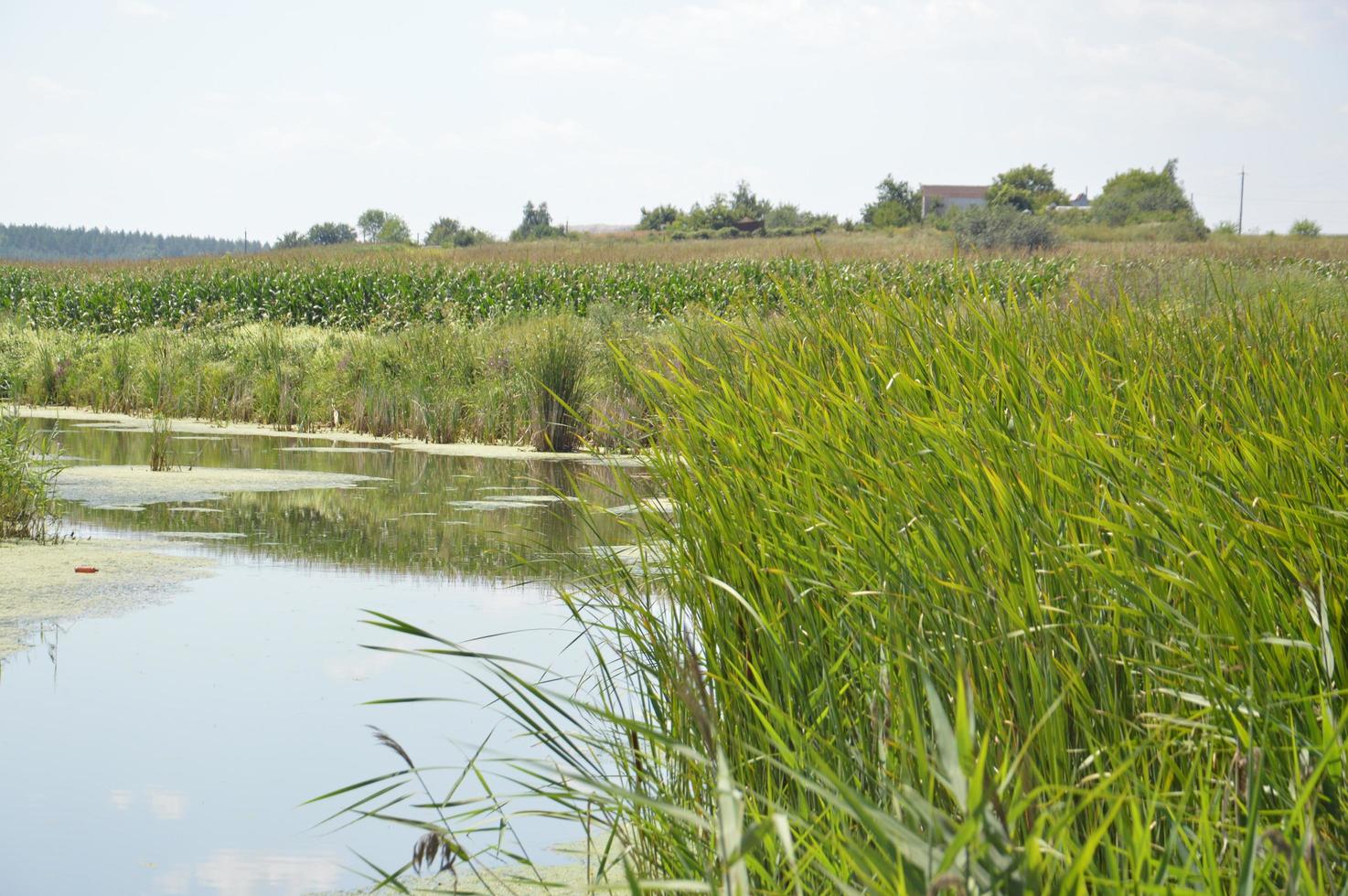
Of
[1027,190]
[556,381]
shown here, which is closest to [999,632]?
[556,381]

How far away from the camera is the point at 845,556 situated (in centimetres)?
280

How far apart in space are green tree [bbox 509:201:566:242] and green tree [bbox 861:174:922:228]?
17.2 meters

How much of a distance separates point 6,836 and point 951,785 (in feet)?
11.7

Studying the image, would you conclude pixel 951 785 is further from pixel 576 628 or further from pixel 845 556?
pixel 576 628

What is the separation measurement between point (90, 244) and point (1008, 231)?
17397 centimetres

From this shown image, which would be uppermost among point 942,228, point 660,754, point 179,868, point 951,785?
point 942,228

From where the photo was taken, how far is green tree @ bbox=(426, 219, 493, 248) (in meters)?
67.0

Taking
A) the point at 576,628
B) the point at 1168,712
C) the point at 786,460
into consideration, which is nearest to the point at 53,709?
the point at 576,628

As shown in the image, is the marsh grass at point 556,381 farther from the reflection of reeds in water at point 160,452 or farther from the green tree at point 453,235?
the green tree at point 453,235

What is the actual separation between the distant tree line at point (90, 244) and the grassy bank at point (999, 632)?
175 meters

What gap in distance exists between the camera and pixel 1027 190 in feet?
246

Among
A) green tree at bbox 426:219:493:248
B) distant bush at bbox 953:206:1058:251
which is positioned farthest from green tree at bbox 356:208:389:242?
distant bush at bbox 953:206:1058:251

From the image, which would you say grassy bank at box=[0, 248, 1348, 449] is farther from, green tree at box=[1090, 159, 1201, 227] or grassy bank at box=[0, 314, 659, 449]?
green tree at box=[1090, 159, 1201, 227]

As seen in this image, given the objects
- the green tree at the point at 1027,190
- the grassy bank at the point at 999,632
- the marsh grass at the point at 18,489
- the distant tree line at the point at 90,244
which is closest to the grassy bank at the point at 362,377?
the marsh grass at the point at 18,489
